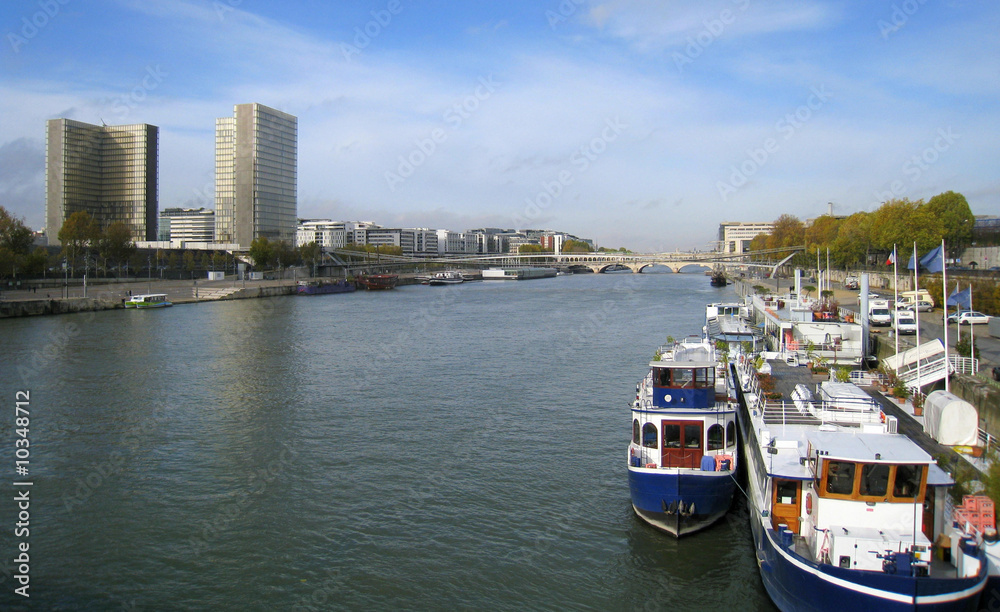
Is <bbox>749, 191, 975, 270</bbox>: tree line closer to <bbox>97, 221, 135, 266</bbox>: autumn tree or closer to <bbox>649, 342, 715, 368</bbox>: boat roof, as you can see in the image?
<bbox>649, 342, 715, 368</bbox>: boat roof

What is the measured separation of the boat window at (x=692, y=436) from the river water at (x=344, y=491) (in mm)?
1146

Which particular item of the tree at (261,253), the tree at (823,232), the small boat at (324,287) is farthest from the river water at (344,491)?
the tree at (261,253)

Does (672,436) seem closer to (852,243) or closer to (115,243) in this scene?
(852,243)

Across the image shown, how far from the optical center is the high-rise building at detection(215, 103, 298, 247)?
8688cm

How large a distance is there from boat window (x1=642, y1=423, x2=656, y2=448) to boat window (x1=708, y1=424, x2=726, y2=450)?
0.76 m

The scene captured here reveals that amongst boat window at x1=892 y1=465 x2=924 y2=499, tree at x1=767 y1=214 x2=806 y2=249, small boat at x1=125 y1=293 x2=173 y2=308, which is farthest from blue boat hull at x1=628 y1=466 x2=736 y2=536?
tree at x1=767 y1=214 x2=806 y2=249

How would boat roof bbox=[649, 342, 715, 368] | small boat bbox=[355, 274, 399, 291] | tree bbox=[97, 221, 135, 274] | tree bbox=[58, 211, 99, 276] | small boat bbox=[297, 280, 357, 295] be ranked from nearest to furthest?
boat roof bbox=[649, 342, 715, 368], tree bbox=[58, 211, 99, 276], tree bbox=[97, 221, 135, 274], small boat bbox=[297, 280, 357, 295], small boat bbox=[355, 274, 399, 291]

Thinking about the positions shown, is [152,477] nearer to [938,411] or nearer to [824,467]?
[824,467]

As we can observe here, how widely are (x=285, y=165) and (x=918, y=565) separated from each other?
93542mm

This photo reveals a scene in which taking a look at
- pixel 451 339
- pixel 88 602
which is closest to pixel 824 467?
pixel 88 602

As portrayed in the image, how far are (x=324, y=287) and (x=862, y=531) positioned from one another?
57.1m

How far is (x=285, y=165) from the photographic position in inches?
3622

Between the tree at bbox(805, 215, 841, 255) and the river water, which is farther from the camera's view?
the tree at bbox(805, 215, 841, 255)

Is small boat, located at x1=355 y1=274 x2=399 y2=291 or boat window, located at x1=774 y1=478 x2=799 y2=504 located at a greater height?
small boat, located at x1=355 y1=274 x2=399 y2=291
